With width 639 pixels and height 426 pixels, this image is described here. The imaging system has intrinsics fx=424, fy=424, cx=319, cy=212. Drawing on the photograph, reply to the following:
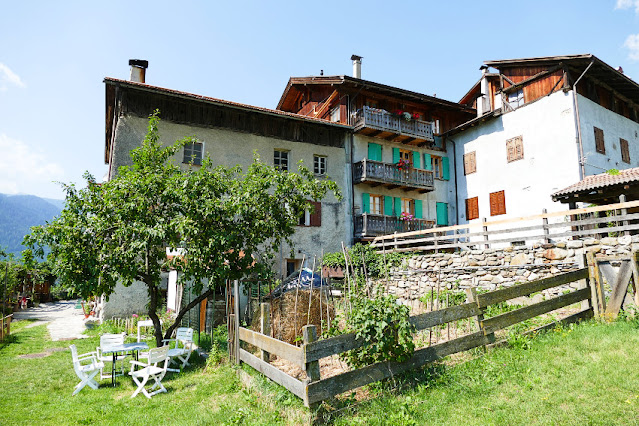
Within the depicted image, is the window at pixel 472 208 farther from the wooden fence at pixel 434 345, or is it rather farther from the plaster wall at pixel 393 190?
the wooden fence at pixel 434 345

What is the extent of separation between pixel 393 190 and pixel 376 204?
1.32 m

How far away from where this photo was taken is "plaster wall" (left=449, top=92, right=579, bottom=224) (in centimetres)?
1900

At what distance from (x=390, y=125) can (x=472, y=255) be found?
34.1ft

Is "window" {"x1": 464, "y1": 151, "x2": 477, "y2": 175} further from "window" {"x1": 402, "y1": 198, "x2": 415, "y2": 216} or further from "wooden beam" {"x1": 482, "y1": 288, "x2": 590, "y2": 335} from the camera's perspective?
"wooden beam" {"x1": 482, "y1": 288, "x2": 590, "y2": 335}

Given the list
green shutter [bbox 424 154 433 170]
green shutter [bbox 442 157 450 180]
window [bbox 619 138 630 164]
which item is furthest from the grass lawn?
green shutter [bbox 442 157 450 180]

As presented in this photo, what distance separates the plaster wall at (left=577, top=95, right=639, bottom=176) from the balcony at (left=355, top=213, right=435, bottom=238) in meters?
8.15

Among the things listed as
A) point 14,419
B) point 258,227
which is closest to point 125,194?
point 258,227

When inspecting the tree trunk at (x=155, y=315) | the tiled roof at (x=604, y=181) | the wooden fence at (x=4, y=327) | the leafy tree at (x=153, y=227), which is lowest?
the wooden fence at (x=4, y=327)

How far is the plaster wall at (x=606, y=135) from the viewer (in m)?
18.9

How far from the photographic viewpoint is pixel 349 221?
2148 centimetres

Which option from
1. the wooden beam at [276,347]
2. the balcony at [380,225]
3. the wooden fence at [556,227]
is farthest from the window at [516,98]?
the wooden beam at [276,347]

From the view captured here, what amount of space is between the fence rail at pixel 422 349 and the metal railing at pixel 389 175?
14.5 m

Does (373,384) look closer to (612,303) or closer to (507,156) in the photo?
(612,303)

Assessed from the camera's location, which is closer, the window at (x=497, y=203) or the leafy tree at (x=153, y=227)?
the leafy tree at (x=153, y=227)
